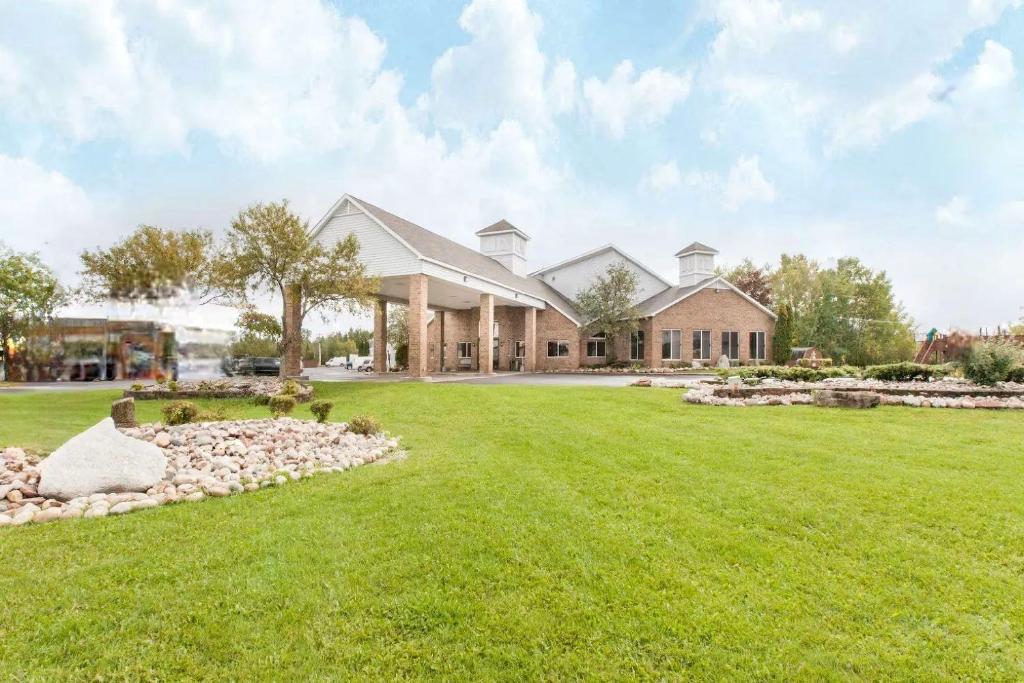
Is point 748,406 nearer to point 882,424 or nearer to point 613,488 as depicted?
point 882,424

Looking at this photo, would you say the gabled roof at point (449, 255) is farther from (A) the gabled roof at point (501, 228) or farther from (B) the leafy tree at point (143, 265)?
(B) the leafy tree at point (143, 265)

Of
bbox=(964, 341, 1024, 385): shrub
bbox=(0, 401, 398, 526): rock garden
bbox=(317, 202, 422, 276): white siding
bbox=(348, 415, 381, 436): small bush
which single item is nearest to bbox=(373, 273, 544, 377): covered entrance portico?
bbox=(317, 202, 422, 276): white siding

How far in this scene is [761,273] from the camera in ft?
164

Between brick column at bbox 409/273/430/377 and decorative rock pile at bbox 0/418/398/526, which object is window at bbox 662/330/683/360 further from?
decorative rock pile at bbox 0/418/398/526

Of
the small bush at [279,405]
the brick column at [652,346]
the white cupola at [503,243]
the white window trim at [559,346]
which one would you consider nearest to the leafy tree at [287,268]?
the small bush at [279,405]

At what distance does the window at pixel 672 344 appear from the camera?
103 ft

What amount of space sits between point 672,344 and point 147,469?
29326 millimetres

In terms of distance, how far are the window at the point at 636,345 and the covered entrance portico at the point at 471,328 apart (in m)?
5.91

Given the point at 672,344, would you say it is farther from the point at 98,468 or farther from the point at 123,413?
the point at 98,468

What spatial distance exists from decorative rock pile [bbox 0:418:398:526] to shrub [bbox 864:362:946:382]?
1544 centimetres

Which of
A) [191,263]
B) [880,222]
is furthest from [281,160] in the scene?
[880,222]

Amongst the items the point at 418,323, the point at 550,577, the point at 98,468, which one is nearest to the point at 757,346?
the point at 418,323

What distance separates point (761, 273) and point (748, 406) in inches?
1704

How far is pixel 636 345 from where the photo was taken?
31875 mm
